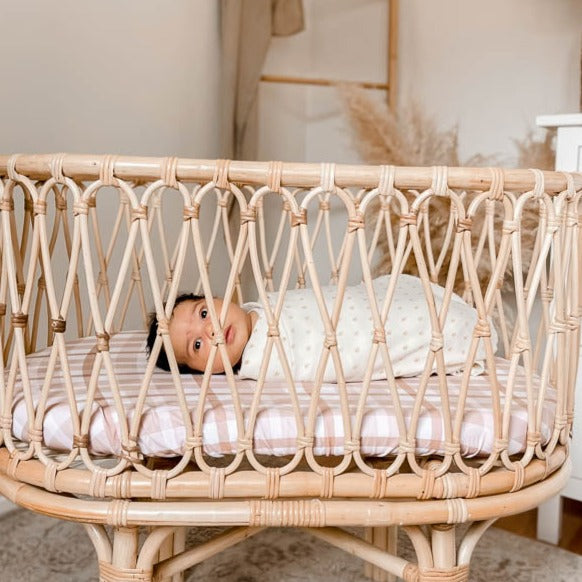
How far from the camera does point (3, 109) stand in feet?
4.63

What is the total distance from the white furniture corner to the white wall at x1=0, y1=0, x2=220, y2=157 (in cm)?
93

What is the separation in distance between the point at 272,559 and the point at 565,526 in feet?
2.17

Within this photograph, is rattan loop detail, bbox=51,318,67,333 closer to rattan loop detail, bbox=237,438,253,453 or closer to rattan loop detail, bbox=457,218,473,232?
rattan loop detail, bbox=237,438,253,453

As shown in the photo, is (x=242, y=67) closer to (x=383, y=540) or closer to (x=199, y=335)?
(x=199, y=335)

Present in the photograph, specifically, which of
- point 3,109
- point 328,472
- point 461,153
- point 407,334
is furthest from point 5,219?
point 461,153

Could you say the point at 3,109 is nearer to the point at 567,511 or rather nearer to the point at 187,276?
the point at 187,276

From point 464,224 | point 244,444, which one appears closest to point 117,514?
point 244,444

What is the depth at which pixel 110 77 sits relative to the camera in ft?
5.53

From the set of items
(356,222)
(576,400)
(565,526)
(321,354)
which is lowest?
(565,526)

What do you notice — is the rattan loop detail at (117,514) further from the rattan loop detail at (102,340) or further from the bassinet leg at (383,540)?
the bassinet leg at (383,540)

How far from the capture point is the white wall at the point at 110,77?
1.45m

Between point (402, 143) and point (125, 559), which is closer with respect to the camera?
point (125, 559)

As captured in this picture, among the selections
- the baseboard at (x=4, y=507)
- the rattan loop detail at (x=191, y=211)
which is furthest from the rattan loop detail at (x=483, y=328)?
the baseboard at (x=4, y=507)

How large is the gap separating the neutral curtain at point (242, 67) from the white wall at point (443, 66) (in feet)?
0.85
